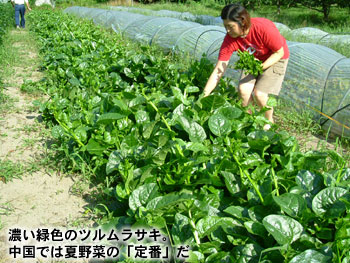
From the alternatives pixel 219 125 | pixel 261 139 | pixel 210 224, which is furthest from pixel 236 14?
pixel 210 224

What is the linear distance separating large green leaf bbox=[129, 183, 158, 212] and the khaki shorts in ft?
5.51

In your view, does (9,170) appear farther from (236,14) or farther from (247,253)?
(236,14)

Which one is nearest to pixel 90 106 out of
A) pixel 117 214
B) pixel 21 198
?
pixel 21 198

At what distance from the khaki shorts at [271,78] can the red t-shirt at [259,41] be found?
0.10 m

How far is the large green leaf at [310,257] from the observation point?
1427mm

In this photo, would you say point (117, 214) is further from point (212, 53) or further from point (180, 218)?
point (212, 53)

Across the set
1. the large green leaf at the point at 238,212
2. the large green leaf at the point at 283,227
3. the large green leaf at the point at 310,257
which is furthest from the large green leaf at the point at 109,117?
the large green leaf at the point at 310,257

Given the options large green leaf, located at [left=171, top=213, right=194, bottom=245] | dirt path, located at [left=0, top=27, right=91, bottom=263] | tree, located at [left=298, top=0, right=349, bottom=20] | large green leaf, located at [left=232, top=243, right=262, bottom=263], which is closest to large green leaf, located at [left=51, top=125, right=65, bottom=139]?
dirt path, located at [left=0, top=27, right=91, bottom=263]

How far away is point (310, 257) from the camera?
1.44 m

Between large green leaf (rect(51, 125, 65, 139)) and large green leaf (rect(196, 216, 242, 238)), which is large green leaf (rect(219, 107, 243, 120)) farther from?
large green leaf (rect(51, 125, 65, 139))

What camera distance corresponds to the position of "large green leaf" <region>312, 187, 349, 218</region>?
166 cm

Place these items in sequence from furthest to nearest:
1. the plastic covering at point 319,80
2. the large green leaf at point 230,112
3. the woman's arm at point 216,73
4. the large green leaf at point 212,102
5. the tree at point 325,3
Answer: the tree at point 325,3 → the plastic covering at point 319,80 → the woman's arm at point 216,73 → the large green leaf at point 212,102 → the large green leaf at point 230,112

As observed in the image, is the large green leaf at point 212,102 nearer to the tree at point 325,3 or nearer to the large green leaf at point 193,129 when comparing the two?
the large green leaf at point 193,129

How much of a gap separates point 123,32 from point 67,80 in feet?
13.0
